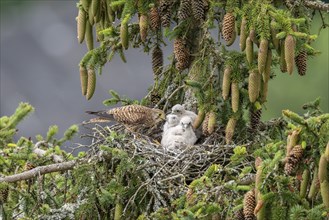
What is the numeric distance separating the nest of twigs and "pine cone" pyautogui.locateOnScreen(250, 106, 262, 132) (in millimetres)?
204

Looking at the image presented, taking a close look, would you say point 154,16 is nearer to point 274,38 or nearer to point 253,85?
point 253,85

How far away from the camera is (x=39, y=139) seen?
411 inches

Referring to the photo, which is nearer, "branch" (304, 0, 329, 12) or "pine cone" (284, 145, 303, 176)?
"pine cone" (284, 145, 303, 176)

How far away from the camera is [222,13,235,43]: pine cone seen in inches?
346

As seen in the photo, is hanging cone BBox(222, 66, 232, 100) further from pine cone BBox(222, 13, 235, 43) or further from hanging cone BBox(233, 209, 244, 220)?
hanging cone BBox(233, 209, 244, 220)

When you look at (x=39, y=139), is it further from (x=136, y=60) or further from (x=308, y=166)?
(x=136, y=60)

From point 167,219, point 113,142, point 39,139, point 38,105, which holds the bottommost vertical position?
point 167,219

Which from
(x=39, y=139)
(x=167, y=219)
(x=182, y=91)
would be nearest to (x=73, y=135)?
(x=39, y=139)

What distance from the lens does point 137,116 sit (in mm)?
9703

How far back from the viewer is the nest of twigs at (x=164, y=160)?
852 cm

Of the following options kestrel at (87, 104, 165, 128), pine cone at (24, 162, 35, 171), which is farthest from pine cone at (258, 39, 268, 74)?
pine cone at (24, 162, 35, 171)

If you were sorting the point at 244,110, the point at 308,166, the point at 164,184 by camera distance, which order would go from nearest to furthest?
the point at 308,166 → the point at 164,184 → the point at 244,110

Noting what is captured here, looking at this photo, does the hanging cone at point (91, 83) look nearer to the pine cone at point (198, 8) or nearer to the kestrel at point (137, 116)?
the kestrel at point (137, 116)

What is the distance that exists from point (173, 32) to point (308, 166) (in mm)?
2287
